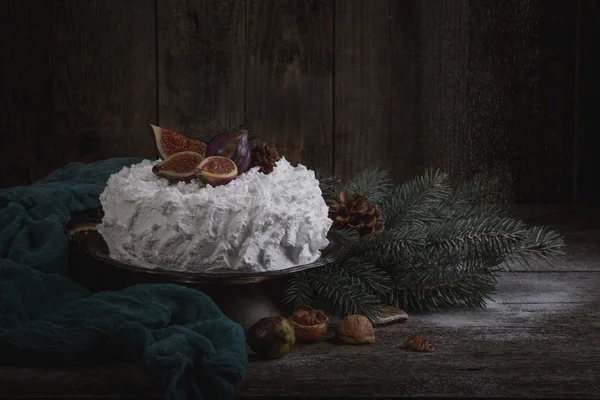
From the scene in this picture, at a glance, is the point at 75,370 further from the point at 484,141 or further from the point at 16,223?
the point at 484,141

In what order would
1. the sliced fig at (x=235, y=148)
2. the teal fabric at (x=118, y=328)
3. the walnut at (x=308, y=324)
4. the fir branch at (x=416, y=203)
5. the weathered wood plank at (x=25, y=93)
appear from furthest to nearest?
the weathered wood plank at (x=25, y=93)
the fir branch at (x=416, y=203)
the sliced fig at (x=235, y=148)
the walnut at (x=308, y=324)
the teal fabric at (x=118, y=328)

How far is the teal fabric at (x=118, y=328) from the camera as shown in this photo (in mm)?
1583

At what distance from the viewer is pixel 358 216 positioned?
2195 mm

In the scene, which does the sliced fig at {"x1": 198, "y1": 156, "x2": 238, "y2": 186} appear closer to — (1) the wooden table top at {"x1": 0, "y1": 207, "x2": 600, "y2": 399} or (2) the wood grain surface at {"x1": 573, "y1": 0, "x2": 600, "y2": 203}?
(1) the wooden table top at {"x1": 0, "y1": 207, "x2": 600, "y2": 399}

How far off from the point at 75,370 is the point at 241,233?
0.41 meters

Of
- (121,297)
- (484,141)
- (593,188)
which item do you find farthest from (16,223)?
(593,188)

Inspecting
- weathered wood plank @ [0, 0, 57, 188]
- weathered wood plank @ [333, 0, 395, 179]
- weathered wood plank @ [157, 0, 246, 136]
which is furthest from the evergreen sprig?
weathered wood plank @ [0, 0, 57, 188]

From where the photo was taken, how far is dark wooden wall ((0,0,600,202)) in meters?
3.31

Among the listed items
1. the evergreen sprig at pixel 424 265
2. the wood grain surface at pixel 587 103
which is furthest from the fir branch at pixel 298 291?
the wood grain surface at pixel 587 103

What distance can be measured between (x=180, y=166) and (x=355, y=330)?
0.52 m

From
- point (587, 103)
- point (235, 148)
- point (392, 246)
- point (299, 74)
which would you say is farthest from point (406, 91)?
point (235, 148)

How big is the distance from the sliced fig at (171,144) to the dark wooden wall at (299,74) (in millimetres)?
1191

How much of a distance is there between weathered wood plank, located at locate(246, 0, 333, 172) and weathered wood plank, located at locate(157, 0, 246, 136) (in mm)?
51

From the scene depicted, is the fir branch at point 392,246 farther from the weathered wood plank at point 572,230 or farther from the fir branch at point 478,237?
the weathered wood plank at point 572,230
